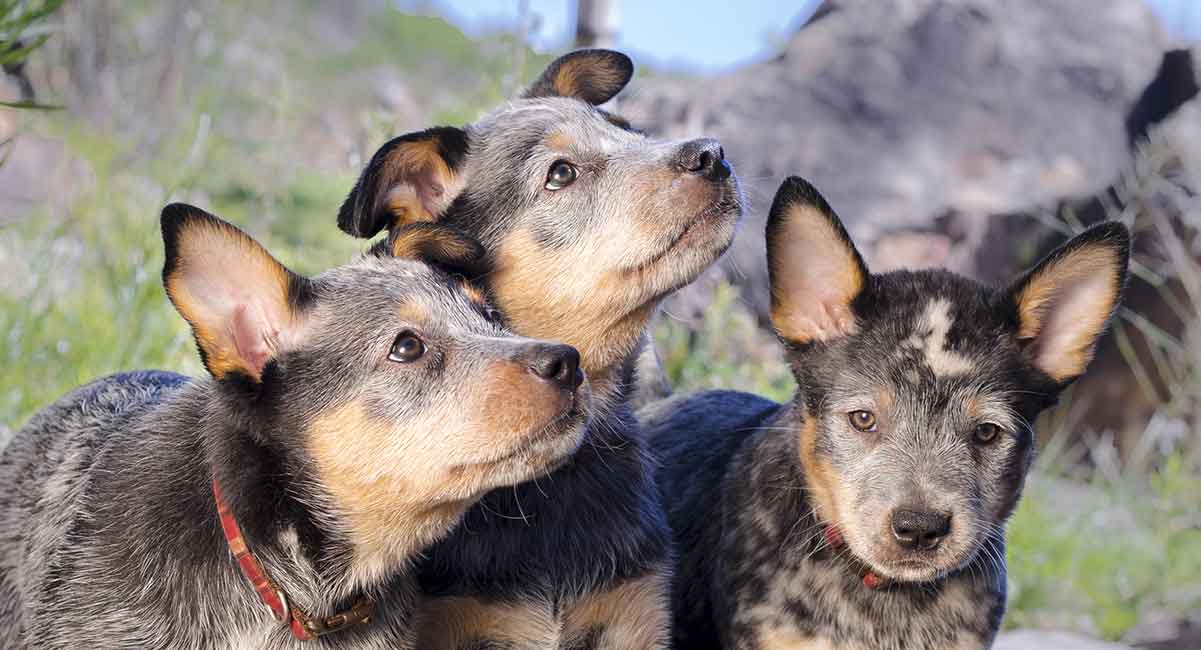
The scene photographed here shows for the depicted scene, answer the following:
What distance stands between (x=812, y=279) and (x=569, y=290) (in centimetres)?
83

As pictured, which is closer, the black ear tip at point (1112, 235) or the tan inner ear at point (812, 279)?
the black ear tip at point (1112, 235)

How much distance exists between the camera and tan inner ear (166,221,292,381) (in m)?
3.41

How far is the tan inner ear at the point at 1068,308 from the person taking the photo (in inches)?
160

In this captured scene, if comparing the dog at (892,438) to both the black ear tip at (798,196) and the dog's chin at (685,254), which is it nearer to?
the black ear tip at (798,196)

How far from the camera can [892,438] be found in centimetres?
391

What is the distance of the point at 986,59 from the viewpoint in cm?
985

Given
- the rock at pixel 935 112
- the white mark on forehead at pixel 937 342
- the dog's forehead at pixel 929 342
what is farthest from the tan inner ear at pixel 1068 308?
the rock at pixel 935 112

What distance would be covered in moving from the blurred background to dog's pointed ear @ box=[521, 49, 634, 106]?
1.84 meters

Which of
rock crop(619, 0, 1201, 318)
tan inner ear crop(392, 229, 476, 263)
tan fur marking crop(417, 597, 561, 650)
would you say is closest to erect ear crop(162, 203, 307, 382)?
tan inner ear crop(392, 229, 476, 263)

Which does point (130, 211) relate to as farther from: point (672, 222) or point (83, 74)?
point (672, 222)

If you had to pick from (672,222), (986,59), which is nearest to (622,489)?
(672,222)

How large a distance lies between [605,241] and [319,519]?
1.26 meters

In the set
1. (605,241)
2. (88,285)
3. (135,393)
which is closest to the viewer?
(605,241)

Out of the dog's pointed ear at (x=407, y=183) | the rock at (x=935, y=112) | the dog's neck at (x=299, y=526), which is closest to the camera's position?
the dog's neck at (x=299, y=526)
